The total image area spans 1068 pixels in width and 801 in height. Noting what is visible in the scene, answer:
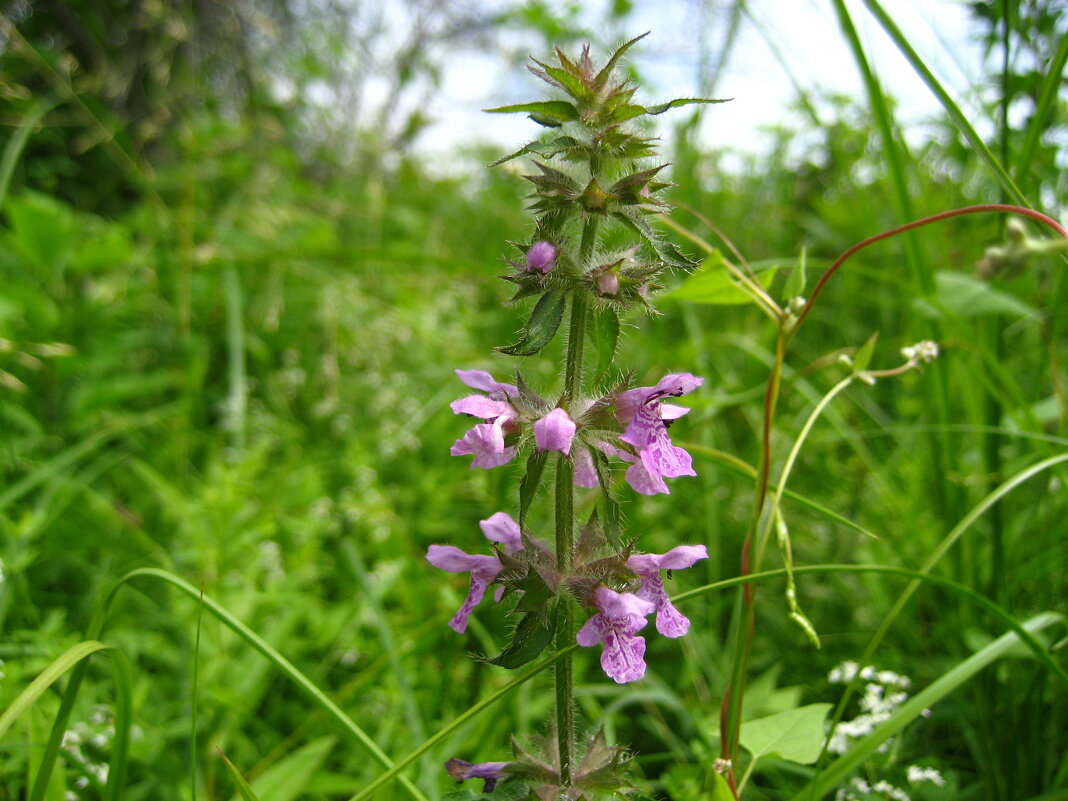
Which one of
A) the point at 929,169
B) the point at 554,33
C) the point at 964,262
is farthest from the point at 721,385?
the point at 554,33

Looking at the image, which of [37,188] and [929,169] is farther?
[37,188]

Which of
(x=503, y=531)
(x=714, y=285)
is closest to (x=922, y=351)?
(x=714, y=285)

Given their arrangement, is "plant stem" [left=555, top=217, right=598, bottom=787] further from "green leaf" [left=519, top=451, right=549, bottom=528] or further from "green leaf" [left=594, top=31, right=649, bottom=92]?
"green leaf" [left=594, top=31, right=649, bottom=92]

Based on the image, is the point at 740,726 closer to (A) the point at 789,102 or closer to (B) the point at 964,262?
(B) the point at 964,262

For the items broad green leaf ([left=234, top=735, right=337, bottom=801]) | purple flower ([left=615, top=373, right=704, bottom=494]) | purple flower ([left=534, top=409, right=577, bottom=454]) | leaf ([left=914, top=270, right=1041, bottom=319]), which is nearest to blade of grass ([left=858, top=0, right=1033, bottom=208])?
leaf ([left=914, top=270, right=1041, bottom=319])

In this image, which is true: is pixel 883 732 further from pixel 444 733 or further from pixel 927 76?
pixel 927 76

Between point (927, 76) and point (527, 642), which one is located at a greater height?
point (927, 76)
